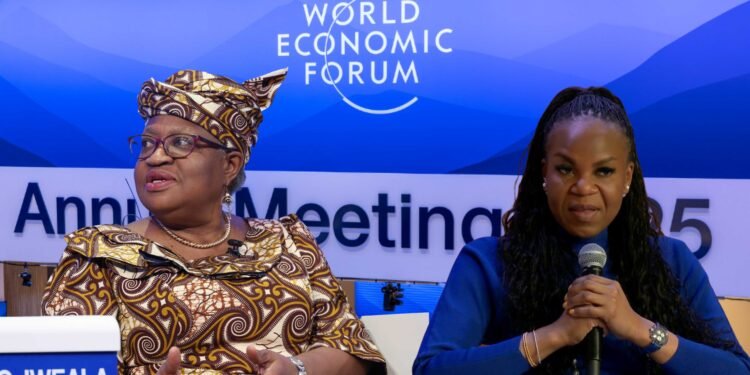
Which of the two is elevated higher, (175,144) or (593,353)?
(175,144)

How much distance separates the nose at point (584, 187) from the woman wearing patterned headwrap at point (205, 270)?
0.91 meters

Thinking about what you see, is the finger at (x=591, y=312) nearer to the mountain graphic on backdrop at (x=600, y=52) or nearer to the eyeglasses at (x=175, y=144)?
the eyeglasses at (x=175, y=144)

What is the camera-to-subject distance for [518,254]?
2.23 metres

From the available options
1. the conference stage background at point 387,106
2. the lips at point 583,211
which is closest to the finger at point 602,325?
the lips at point 583,211

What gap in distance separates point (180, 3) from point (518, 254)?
2216 mm

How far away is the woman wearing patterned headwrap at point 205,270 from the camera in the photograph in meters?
2.49

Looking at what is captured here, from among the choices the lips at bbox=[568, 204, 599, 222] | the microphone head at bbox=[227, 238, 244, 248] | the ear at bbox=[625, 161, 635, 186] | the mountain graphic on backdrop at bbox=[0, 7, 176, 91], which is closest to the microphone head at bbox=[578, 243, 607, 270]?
the lips at bbox=[568, 204, 599, 222]

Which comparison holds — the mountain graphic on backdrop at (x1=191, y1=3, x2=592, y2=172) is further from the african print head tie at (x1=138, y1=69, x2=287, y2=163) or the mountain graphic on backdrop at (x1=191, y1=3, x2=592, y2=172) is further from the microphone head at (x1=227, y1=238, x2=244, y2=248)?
the microphone head at (x1=227, y1=238, x2=244, y2=248)

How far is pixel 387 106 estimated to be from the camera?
11.8 ft

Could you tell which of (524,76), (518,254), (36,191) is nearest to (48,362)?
(518,254)

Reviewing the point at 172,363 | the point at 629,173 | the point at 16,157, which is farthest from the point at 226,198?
the point at 16,157

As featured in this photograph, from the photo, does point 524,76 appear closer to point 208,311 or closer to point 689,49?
point 689,49

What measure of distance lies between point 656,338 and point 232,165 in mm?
1360

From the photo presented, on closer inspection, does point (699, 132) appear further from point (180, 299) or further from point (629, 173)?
point (180, 299)
